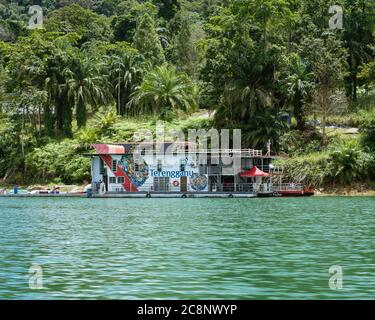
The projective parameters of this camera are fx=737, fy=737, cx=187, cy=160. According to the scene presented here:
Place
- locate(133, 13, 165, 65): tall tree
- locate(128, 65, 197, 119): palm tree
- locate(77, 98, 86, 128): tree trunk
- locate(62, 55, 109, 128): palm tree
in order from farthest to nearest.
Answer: locate(133, 13, 165, 65): tall tree, locate(77, 98, 86, 128): tree trunk, locate(62, 55, 109, 128): palm tree, locate(128, 65, 197, 119): palm tree

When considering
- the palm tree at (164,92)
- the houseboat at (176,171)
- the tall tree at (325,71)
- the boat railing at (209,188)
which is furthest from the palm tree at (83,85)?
the tall tree at (325,71)

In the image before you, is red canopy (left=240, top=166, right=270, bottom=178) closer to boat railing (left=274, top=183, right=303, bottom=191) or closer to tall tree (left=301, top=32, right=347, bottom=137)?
boat railing (left=274, top=183, right=303, bottom=191)

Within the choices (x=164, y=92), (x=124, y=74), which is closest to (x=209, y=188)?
(x=164, y=92)

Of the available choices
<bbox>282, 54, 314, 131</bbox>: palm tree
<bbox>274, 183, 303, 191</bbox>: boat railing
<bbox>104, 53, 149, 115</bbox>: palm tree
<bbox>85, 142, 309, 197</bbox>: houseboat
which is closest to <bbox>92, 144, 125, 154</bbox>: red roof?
<bbox>85, 142, 309, 197</bbox>: houseboat

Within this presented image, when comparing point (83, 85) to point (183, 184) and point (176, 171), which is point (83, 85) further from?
point (183, 184)

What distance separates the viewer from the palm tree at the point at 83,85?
78938mm

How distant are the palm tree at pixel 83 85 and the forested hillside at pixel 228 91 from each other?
0.39 feet

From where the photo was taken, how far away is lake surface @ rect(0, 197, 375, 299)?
15336 mm

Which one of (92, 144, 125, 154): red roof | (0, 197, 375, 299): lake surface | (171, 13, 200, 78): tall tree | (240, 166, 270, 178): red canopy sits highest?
(171, 13, 200, 78): tall tree

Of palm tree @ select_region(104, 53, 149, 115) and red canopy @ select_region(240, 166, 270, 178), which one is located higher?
palm tree @ select_region(104, 53, 149, 115)

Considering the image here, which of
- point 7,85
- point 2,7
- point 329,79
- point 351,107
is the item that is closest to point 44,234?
point 329,79

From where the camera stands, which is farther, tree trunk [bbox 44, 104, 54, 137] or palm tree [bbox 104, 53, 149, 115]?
palm tree [bbox 104, 53, 149, 115]

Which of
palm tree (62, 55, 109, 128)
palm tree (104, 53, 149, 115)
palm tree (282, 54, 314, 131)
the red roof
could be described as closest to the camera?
palm tree (282, 54, 314, 131)

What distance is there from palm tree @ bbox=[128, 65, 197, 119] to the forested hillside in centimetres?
13
